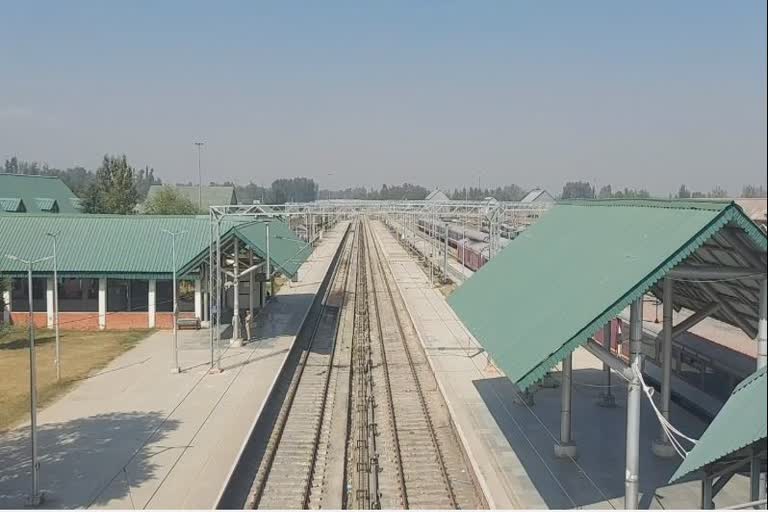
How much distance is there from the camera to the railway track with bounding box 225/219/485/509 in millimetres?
15539

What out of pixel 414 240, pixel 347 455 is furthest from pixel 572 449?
pixel 414 240

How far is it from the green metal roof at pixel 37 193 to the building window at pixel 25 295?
2066 centimetres

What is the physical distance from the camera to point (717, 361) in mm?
19375

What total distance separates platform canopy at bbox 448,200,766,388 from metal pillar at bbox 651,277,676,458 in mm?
666

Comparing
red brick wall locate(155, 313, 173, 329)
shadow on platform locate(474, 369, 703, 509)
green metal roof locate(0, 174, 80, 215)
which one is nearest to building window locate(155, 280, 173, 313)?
red brick wall locate(155, 313, 173, 329)

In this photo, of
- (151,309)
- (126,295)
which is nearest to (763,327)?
(151,309)

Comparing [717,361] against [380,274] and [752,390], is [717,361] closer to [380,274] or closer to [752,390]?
[752,390]

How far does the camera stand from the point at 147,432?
725 inches

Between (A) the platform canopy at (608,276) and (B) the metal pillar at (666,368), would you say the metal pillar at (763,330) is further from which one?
(B) the metal pillar at (666,368)

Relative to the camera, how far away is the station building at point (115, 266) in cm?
3281

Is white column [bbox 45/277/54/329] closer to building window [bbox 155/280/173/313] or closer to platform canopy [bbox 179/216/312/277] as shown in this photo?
building window [bbox 155/280/173/313]

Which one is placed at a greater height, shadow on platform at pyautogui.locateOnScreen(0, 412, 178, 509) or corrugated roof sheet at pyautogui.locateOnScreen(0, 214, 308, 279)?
corrugated roof sheet at pyautogui.locateOnScreen(0, 214, 308, 279)

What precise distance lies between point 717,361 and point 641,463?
5.03 meters

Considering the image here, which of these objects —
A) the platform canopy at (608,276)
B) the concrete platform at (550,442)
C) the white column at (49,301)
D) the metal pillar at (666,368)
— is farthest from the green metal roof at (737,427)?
the white column at (49,301)
